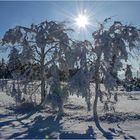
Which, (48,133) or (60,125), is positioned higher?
(60,125)

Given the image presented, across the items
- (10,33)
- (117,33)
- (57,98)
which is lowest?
(57,98)

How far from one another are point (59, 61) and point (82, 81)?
21.0ft

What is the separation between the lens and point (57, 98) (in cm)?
2244

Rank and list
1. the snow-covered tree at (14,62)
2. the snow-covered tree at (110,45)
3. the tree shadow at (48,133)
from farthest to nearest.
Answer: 1. the snow-covered tree at (14,62)
2. the snow-covered tree at (110,45)
3. the tree shadow at (48,133)

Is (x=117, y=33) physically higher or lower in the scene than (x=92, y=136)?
higher

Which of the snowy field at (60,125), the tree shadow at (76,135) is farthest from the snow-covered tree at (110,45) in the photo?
the tree shadow at (76,135)

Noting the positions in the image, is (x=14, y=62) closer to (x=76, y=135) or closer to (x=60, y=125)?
(x=60, y=125)

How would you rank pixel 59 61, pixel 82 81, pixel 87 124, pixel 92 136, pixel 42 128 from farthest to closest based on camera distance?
1. pixel 59 61
2. pixel 82 81
3. pixel 87 124
4. pixel 42 128
5. pixel 92 136

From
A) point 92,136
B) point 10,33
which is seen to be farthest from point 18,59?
point 92,136

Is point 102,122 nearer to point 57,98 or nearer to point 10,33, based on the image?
point 57,98

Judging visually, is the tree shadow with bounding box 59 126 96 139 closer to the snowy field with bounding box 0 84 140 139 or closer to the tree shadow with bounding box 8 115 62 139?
the snowy field with bounding box 0 84 140 139

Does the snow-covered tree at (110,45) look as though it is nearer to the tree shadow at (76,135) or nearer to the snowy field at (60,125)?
the snowy field at (60,125)

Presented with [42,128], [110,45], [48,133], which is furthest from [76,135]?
[110,45]

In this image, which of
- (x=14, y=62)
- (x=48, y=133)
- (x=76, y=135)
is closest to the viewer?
(x=76, y=135)
